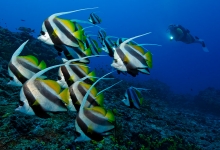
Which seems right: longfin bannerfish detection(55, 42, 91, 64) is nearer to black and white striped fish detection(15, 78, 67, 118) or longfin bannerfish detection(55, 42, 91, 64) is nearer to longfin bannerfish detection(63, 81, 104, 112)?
longfin bannerfish detection(63, 81, 104, 112)

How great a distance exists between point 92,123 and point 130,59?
3.02 ft

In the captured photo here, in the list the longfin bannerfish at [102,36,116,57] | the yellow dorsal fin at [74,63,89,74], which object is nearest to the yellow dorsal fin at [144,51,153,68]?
the longfin bannerfish at [102,36,116,57]

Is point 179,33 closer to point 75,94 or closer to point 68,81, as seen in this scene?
point 68,81

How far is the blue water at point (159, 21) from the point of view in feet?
391

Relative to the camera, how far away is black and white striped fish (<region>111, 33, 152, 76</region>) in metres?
2.30

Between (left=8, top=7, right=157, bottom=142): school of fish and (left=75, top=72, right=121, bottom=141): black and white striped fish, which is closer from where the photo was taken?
(left=8, top=7, right=157, bottom=142): school of fish

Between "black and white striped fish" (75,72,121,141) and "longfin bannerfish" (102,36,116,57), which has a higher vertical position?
"longfin bannerfish" (102,36,116,57)

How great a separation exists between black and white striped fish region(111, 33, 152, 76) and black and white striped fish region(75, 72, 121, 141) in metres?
0.61

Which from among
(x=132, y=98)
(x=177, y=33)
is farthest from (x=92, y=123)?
(x=177, y=33)

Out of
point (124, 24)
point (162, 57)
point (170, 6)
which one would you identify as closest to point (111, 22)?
point (124, 24)

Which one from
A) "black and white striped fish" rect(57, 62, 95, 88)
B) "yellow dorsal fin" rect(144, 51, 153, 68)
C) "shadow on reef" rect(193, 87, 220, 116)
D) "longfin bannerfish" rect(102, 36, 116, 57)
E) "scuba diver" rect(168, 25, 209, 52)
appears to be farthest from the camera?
"shadow on reef" rect(193, 87, 220, 116)

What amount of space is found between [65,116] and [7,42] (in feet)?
25.9

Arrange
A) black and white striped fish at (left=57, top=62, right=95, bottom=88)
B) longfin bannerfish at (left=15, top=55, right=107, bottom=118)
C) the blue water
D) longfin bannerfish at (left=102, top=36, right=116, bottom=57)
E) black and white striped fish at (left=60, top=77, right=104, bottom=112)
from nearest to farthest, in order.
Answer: longfin bannerfish at (left=15, top=55, right=107, bottom=118) < black and white striped fish at (left=60, top=77, right=104, bottom=112) < black and white striped fish at (left=57, top=62, right=95, bottom=88) < longfin bannerfish at (left=102, top=36, right=116, bottom=57) < the blue water

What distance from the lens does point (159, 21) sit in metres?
150
